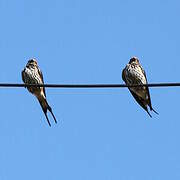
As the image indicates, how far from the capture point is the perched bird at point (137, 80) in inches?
436

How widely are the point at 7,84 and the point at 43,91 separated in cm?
444

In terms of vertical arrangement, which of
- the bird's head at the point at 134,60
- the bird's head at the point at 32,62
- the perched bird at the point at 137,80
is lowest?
the perched bird at the point at 137,80

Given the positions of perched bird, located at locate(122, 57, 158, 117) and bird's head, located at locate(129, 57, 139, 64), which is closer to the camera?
perched bird, located at locate(122, 57, 158, 117)

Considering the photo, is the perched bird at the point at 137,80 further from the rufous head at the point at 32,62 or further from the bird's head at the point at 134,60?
the rufous head at the point at 32,62

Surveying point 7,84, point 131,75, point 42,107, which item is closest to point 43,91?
point 42,107

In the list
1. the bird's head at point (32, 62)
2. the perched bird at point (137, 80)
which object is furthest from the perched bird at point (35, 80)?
the perched bird at point (137, 80)

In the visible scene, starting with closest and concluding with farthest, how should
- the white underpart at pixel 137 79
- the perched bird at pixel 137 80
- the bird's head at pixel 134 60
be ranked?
the perched bird at pixel 137 80
the white underpart at pixel 137 79
the bird's head at pixel 134 60

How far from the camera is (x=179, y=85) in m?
6.93

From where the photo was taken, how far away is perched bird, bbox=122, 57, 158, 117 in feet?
36.3

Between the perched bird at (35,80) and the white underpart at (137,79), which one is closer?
the white underpart at (137,79)

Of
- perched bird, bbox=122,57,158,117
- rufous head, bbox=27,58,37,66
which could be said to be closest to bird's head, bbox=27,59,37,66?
rufous head, bbox=27,58,37,66

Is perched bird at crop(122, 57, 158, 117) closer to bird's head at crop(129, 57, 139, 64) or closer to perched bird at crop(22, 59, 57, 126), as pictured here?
bird's head at crop(129, 57, 139, 64)

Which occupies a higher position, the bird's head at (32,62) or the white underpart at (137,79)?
the bird's head at (32,62)

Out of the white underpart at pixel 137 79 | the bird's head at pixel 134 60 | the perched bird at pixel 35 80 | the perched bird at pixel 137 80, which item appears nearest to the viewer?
the perched bird at pixel 137 80
